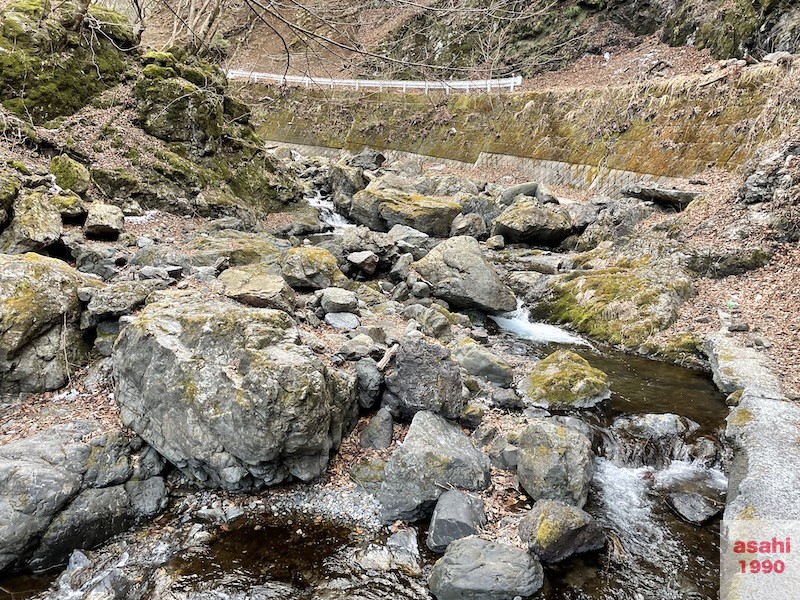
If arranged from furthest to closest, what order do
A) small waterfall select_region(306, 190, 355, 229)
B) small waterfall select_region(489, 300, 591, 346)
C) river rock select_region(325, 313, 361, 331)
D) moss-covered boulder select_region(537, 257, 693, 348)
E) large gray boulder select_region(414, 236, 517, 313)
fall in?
1. small waterfall select_region(306, 190, 355, 229)
2. large gray boulder select_region(414, 236, 517, 313)
3. small waterfall select_region(489, 300, 591, 346)
4. moss-covered boulder select_region(537, 257, 693, 348)
5. river rock select_region(325, 313, 361, 331)

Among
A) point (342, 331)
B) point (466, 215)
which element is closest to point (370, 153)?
point (466, 215)

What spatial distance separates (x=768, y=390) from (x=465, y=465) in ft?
17.3

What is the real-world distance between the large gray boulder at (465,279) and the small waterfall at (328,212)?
7.75 m

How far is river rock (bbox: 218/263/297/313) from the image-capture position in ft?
23.5

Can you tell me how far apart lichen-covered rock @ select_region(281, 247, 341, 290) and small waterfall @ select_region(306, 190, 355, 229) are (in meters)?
8.31

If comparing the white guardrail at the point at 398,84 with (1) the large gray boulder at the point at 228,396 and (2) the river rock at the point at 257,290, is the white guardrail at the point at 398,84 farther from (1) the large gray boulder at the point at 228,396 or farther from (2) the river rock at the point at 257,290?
(1) the large gray boulder at the point at 228,396

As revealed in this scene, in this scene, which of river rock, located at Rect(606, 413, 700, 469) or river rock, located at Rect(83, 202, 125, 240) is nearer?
river rock, located at Rect(606, 413, 700, 469)

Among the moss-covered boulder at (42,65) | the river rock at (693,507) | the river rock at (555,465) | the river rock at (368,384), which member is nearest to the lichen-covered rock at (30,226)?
the moss-covered boulder at (42,65)

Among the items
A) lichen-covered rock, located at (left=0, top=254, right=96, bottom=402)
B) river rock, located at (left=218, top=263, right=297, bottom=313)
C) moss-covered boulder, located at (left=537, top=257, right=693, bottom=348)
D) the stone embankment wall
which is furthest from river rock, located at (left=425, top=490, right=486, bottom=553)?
the stone embankment wall

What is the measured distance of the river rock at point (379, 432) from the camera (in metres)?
6.42

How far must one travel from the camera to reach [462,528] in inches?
200

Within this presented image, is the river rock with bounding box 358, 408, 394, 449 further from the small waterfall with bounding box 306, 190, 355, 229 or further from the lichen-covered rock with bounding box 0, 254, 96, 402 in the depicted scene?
the small waterfall with bounding box 306, 190, 355, 229


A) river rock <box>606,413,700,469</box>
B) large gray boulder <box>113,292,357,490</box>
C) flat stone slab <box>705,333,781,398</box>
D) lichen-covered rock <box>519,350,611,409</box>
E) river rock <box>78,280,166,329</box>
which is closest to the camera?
large gray boulder <box>113,292,357,490</box>

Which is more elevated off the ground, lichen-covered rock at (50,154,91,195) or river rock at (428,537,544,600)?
lichen-covered rock at (50,154,91,195)
